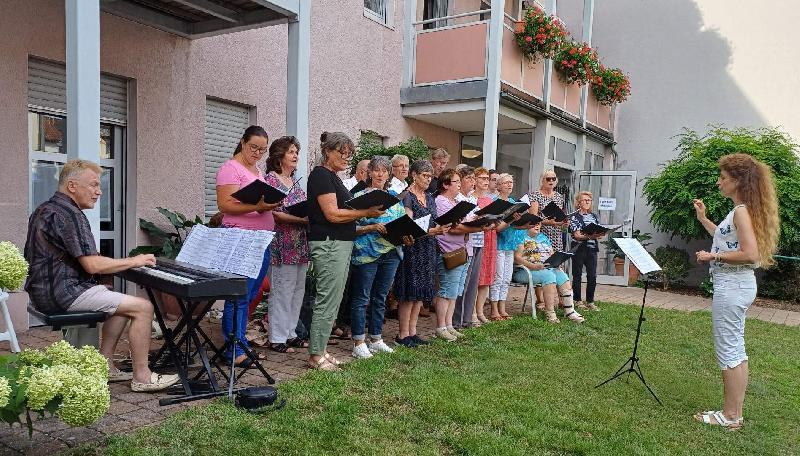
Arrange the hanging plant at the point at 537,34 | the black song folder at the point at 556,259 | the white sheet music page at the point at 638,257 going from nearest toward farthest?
the white sheet music page at the point at 638,257
the black song folder at the point at 556,259
the hanging plant at the point at 537,34

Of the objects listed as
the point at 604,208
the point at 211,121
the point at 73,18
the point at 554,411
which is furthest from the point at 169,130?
the point at 604,208

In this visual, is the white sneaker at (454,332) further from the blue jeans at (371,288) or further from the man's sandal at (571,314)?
the man's sandal at (571,314)

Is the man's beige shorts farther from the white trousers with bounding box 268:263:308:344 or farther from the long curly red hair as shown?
the long curly red hair

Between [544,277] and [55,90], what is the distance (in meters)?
5.87

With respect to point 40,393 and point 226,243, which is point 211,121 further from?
point 40,393

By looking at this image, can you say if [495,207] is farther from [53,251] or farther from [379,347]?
[53,251]

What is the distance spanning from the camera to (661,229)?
1233cm

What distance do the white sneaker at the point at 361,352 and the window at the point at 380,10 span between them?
6.39 m

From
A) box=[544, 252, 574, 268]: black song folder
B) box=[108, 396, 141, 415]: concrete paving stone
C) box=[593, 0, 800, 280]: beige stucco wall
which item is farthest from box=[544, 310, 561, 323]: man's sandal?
box=[593, 0, 800, 280]: beige stucco wall

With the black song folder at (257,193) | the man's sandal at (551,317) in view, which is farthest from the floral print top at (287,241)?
the man's sandal at (551,317)

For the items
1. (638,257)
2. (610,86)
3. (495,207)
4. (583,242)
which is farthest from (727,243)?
(610,86)

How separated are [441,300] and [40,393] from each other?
13.5ft

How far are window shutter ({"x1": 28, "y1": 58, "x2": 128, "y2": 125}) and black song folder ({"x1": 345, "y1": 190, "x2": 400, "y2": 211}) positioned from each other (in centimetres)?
349

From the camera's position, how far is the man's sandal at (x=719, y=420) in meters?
4.17
